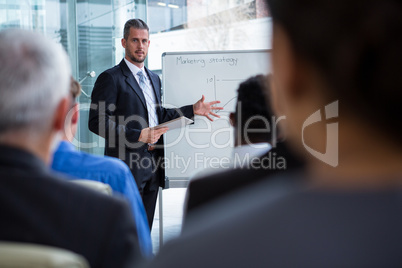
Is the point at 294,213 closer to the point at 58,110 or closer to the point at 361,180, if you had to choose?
the point at 361,180

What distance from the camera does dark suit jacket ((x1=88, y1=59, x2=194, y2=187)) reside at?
11.4 feet

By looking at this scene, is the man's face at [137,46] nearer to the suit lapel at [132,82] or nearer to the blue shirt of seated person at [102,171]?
the suit lapel at [132,82]

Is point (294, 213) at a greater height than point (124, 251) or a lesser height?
greater

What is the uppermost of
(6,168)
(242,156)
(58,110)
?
(58,110)

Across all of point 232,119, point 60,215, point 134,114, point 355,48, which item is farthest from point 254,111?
point 355,48

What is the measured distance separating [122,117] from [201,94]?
0.93m

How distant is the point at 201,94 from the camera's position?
4273 mm

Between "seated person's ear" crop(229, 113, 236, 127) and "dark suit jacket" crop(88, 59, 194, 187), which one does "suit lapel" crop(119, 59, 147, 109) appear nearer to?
"dark suit jacket" crop(88, 59, 194, 187)

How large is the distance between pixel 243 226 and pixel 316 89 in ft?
0.41

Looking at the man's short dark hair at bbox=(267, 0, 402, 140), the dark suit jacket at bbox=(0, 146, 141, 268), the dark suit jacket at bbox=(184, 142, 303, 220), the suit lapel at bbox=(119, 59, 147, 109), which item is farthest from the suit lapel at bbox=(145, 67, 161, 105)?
the man's short dark hair at bbox=(267, 0, 402, 140)

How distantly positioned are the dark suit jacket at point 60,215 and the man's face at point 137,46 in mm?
2792

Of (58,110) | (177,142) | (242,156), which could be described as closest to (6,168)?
(58,110)

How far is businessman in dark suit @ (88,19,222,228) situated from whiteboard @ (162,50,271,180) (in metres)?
0.51

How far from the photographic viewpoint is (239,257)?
0.30 metres
